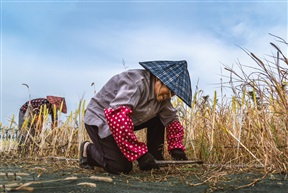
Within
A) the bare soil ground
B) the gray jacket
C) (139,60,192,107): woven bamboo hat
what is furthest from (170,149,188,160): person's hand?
(139,60,192,107): woven bamboo hat

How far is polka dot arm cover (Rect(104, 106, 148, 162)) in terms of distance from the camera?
2.45 metres

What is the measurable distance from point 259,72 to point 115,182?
1140 mm

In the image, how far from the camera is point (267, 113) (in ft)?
9.46

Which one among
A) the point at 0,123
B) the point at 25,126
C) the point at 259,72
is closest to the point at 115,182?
the point at 259,72

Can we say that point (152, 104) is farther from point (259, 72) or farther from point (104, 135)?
point (259, 72)

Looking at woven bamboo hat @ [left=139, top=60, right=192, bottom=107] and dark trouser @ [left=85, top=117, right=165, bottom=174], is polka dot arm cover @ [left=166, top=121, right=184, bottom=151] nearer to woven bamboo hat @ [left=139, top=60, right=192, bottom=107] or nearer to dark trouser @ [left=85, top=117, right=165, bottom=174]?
dark trouser @ [left=85, top=117, right=165, bottom=174]

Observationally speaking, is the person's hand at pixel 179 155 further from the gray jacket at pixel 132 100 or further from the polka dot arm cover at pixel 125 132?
the polka dot arm cover at pixel 125 132

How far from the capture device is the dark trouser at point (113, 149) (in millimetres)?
2721

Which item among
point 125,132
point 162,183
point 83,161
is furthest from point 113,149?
point 162,183

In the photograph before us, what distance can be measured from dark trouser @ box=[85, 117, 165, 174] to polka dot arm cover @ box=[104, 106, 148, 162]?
220 mm

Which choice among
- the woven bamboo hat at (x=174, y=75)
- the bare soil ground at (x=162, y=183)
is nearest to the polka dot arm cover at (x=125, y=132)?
the bare soil ground at (x=162, y=183)

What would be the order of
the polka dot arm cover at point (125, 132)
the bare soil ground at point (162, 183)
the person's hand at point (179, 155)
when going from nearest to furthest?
the bare soil ground at point (162, 183), the polka dot arm cover at point (125, 132), the person's hand at point (179, 155)

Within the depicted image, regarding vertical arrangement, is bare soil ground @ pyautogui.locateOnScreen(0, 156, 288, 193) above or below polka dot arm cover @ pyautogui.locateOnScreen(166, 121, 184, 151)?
below

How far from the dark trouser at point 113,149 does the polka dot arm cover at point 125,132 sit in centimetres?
22
